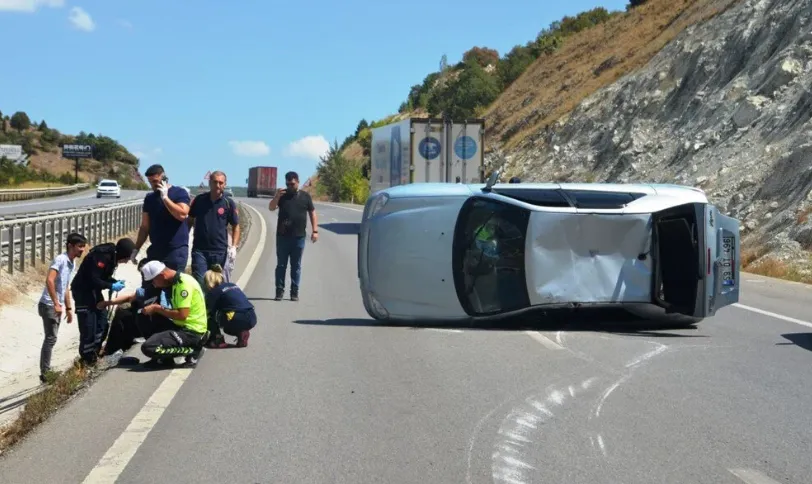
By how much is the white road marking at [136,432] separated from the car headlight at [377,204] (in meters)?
3.63

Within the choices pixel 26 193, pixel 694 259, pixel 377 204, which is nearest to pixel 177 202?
pixel 377 204

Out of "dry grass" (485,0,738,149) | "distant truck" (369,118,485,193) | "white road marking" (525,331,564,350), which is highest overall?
"dry grass" (485,0,738,149)

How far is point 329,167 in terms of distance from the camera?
340ft

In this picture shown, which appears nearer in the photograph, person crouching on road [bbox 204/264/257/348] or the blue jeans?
person crouching on road [bbox 204/264/257/348]

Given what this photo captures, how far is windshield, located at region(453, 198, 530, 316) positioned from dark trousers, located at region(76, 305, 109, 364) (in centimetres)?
391

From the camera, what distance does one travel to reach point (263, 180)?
3708 inches

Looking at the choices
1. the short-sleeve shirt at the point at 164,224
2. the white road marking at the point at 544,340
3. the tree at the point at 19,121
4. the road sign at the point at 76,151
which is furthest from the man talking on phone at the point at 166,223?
the tree at the point at 19,121

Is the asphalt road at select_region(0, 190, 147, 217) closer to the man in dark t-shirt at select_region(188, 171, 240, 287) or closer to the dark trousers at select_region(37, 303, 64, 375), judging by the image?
the man in dark t-shirt at select_region(188, 171, 240, 287)

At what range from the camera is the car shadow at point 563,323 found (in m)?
12.7

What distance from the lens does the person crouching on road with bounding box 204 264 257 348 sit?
10.7m

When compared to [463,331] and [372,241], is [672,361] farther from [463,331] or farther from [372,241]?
[372,241]

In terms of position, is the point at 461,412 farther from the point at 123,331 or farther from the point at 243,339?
the point at 123,331

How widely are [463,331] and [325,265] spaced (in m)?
10.1

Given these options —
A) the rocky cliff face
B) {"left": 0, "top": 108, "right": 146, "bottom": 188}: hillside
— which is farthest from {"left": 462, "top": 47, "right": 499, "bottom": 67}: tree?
the rocky cliff face
